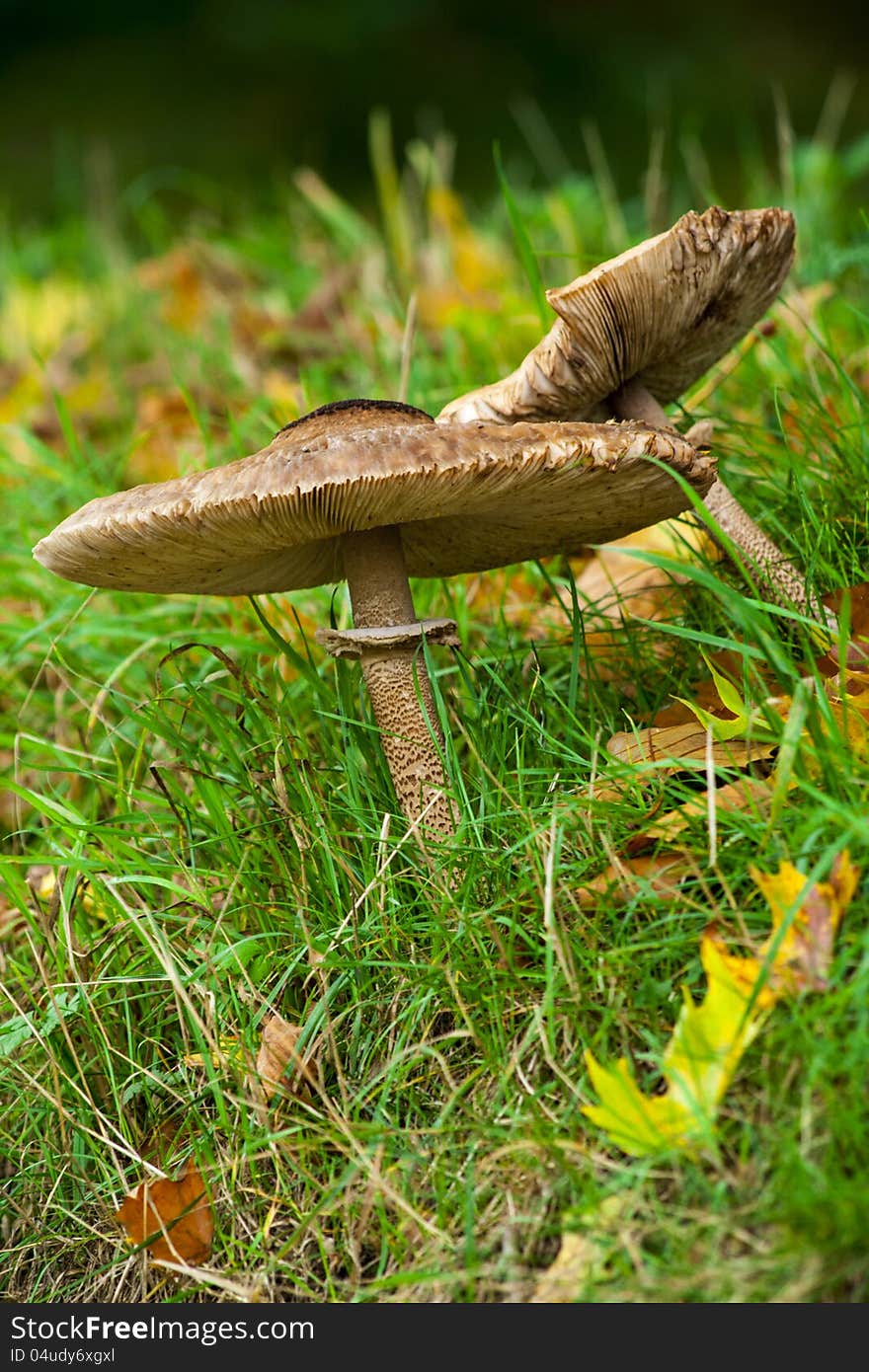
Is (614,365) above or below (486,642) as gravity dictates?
above

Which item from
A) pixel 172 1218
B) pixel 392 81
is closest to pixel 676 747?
pixel 172 1218

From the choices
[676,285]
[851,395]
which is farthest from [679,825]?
[851,395]

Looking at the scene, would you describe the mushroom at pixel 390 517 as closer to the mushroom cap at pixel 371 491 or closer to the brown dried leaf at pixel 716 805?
the mushroom cap at pixel 371 491

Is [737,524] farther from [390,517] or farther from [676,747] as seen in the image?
[390,517]

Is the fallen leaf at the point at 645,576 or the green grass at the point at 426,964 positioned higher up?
the fallen leaf at the point at 645,576

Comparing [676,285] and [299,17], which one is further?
[299,17]

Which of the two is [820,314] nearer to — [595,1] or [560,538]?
[560,538]

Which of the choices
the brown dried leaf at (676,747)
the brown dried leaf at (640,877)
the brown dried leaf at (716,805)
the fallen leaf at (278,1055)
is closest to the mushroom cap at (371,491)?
the brown dried leaf at (676,747)
